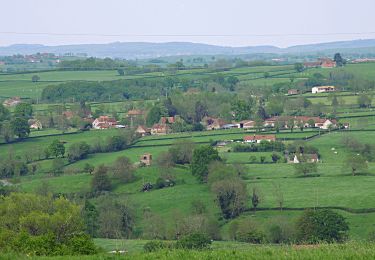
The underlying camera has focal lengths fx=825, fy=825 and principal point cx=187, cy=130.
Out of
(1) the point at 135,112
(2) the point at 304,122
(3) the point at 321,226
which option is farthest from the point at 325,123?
(3) the point at 321,226

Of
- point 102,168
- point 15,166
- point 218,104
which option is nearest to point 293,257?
point 102,168

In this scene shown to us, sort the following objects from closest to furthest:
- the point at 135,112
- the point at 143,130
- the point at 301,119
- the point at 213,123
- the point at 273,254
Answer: the point at 273,254 → the point at 143,130 → the point at 301,119 → the point at 213,123 → the point at 135,112

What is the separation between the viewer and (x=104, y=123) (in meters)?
75.5

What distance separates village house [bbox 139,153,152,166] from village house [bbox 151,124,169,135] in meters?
16.7

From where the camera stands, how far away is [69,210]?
29.7 m

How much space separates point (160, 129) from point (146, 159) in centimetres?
1939

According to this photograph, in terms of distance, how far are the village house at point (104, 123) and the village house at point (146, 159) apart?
17.5 m

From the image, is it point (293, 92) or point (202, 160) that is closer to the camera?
point (202, 160)

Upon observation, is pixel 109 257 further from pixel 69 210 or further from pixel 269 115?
pixel 269 115

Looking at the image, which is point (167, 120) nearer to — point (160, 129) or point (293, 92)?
point (160, 129)

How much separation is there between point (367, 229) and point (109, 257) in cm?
2117

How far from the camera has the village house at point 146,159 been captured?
180 ft

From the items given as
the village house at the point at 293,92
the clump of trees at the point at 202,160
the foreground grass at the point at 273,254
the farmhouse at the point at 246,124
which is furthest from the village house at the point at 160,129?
the foreground grass at the point at 273,254

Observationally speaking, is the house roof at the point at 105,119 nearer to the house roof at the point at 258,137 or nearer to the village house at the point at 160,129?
the village house at the point at 160,129
